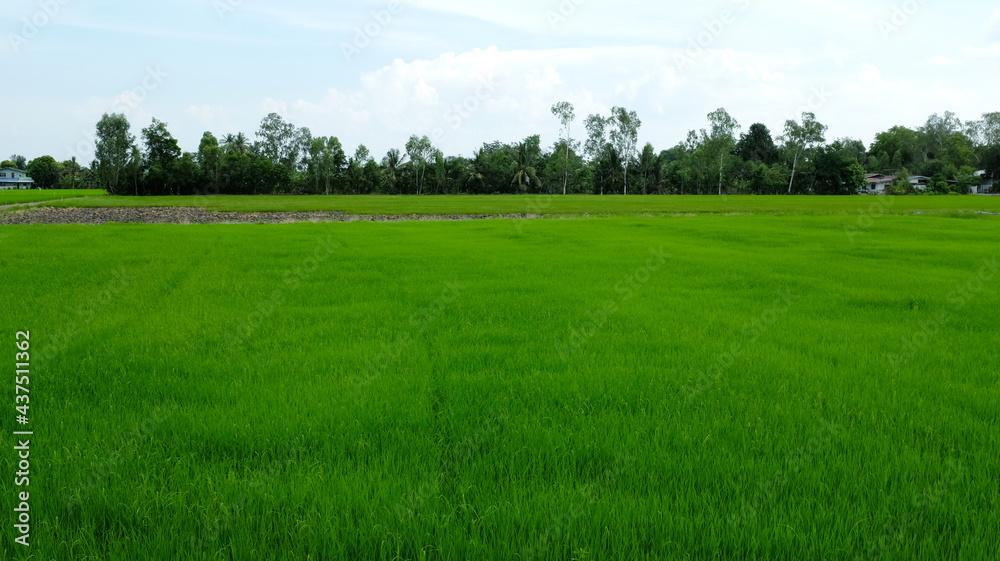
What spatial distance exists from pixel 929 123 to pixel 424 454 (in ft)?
569

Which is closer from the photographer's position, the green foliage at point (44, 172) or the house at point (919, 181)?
the house at point (919, 181)

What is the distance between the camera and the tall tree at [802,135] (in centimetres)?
10112

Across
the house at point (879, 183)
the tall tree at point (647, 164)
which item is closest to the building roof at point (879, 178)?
the house at point (879, 183)

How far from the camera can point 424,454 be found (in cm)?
438

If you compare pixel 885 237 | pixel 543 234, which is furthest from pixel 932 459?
pixel 885 237

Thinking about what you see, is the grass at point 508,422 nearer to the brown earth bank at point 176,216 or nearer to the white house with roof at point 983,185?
the brown earth bank at point 176,216

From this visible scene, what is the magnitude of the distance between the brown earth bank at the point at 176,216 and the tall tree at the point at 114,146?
38.1 metres

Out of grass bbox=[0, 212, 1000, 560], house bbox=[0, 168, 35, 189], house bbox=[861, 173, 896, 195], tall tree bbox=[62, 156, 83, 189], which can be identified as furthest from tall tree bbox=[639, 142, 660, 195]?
house bbox=[0, 168, 35, 189]

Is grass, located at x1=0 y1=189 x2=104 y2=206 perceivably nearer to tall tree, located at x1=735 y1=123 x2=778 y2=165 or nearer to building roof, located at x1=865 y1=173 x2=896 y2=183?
tall tree, located at x1=735 y1=123 x2=778 y2=165

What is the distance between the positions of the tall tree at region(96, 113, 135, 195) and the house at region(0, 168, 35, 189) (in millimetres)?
73099

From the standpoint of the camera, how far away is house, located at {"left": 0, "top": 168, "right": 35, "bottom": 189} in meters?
133

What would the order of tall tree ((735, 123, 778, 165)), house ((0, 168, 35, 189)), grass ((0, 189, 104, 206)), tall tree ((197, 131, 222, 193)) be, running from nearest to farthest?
1. grass ((0, 189, 104, 206))
2. tall tree ((197, 131, 222, 193))
3. tall tree ((735, 123, 778, 165))
4. house ((0, 168, 35, 189))

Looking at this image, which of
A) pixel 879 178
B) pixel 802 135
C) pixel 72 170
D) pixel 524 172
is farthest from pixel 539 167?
pixel 72 170

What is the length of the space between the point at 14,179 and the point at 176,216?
439ft
